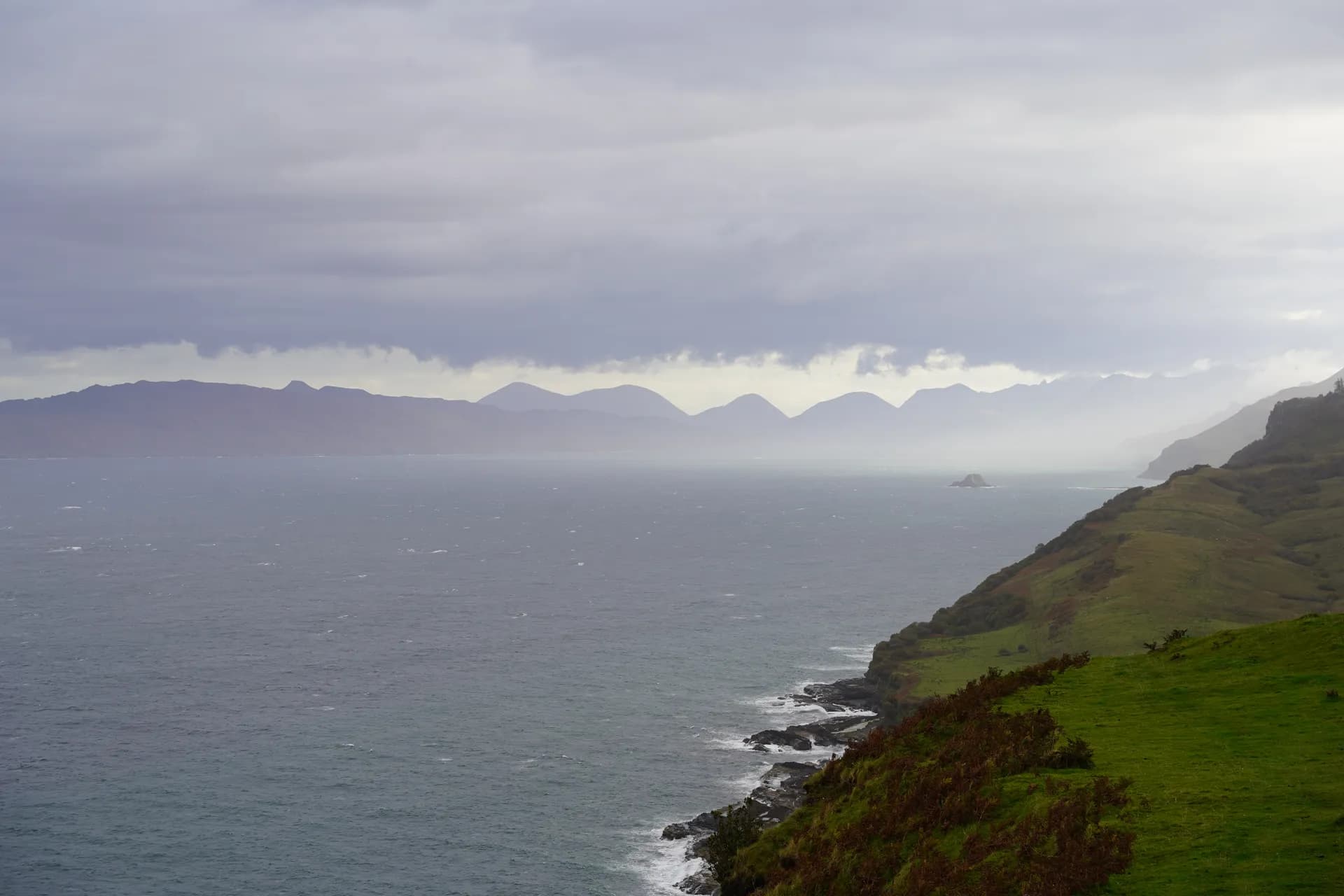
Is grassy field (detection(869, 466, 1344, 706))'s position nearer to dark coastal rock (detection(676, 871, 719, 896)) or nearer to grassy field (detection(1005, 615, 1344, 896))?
dark coastal rock (detection(676, 871, 719, 896))

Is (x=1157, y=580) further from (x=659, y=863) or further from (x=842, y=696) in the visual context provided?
(x=659, y=863)

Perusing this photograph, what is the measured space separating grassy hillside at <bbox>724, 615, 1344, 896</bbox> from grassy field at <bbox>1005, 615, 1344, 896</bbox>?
0.06 meters

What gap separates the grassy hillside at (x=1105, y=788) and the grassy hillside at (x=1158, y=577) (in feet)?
177

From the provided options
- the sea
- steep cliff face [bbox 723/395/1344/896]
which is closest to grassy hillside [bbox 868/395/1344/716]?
the sea

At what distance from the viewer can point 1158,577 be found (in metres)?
112

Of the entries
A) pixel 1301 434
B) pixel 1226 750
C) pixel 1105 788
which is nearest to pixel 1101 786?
pixel 1105 788

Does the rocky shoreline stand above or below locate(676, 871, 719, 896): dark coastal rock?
above

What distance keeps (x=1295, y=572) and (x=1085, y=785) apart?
99774 millimetres

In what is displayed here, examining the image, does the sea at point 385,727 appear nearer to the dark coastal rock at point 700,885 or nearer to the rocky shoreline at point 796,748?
the dark coastal rock at point 700,885

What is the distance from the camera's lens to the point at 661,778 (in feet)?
271

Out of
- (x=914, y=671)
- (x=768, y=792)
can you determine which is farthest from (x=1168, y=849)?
(x=914, y=671)

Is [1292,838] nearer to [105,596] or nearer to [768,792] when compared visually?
[768,792]

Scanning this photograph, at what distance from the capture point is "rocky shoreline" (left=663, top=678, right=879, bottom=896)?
68250mm

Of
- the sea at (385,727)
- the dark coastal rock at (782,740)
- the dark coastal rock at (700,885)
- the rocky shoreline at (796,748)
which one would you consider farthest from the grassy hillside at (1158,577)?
the dark coastal rock at (700,885)
